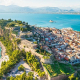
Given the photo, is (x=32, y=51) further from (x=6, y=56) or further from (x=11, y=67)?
(x=6, y=56)

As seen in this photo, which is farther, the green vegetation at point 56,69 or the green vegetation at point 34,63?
the green vegetation at point 34,63

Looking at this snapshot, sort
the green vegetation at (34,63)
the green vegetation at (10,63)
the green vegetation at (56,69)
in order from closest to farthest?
the green vegetation at (56,69), the green vegetation at (34,63), the green vegetation at (10,63)

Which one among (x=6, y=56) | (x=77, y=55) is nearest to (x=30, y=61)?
(x=6, y=56)

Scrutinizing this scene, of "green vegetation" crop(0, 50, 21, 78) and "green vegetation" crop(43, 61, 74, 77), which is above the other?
"green vegetation" crop(43, 61, 74, 77)

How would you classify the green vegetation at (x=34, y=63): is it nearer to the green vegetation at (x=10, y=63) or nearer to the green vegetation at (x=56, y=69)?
A: the green vegetation at (x=56, y=69)

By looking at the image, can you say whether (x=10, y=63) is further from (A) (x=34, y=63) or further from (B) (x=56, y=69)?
(B) (x=56, y=69)

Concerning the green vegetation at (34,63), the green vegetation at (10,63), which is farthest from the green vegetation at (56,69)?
the green vegetation at (10,63)

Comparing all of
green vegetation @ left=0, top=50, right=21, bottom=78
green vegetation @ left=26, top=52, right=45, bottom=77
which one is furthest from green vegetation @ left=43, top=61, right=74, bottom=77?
green vegetation @ left=0, top=50, right=21, bottom=78

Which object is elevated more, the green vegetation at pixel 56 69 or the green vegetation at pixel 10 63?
the green vegetation at pixel 56 69

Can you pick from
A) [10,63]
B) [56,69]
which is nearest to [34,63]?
[56,69]

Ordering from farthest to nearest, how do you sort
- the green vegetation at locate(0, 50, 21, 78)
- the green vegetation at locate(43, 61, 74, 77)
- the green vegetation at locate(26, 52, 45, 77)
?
1. the green vegetation at locate(0, 50, 21, 78)
2. the green vegetation at locate(26, 52, 45, 77)
3. the green vegetation at locate(43, 61, 74, 77)

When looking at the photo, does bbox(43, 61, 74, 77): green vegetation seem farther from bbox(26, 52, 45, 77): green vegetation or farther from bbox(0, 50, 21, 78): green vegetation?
bbox(0, 50, 21, 78): green vegetation
